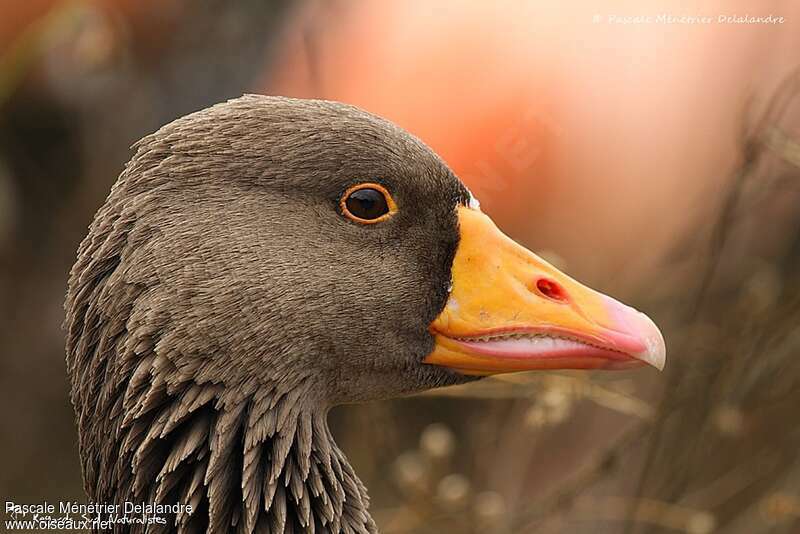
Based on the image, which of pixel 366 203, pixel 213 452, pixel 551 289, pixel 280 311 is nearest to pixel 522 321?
pixel 551 289

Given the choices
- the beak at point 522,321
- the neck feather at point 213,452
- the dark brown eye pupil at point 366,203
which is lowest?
the neck feather at point 213,452

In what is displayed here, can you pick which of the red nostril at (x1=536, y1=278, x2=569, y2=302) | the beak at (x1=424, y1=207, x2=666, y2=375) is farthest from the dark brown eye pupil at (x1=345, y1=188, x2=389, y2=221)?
the red nostril at (x1=536, y1=278, x2=569, y2=302)

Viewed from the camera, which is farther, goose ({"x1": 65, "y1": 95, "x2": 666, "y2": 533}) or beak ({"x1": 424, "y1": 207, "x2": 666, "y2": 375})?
beak ({"x1": 424, "y1": 207, "x2": 666, "y2": 375})

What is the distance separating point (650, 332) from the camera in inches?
112

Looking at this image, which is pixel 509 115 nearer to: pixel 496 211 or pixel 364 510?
pixel 496 211

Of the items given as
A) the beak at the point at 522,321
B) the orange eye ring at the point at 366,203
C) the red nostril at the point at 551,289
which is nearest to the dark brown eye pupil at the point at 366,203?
the orange eye ring at the point at 366,203

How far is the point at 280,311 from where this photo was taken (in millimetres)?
2762

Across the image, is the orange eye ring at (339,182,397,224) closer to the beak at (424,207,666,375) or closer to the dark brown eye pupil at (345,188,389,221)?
the dark brown eye pupil at (345,188,389,221)

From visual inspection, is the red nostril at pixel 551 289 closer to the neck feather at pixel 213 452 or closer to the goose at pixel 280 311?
A: the goose at pixel 280 311

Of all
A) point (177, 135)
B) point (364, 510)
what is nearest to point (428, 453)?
point (364, 510)

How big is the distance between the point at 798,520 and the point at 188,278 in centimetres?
434

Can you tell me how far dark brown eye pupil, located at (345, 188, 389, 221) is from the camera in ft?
9.41

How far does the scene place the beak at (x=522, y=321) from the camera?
111 inches

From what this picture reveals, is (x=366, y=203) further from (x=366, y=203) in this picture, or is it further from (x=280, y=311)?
(x=280, y=311)
